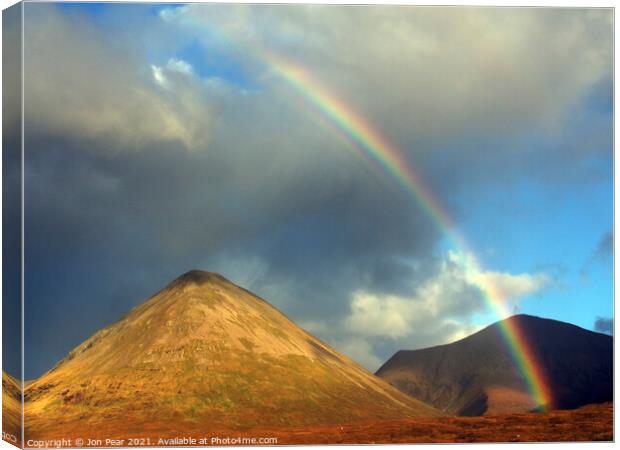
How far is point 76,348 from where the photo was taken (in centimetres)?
7188

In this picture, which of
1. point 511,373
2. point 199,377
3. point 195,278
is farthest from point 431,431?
point 511,373

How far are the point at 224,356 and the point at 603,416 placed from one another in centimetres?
2849

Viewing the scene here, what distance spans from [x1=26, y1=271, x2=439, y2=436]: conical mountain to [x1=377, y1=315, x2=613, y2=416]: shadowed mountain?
114ft

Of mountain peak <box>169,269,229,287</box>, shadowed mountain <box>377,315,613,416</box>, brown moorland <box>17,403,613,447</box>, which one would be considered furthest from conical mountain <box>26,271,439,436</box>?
shadowed mountain <box>377,315,613,416</box>

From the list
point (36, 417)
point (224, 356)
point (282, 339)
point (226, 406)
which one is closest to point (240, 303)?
point (282, 339)

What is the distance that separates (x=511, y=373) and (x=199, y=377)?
64.8m

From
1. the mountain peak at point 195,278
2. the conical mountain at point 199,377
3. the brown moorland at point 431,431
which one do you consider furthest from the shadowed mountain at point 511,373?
the brown moorland at point 431,431

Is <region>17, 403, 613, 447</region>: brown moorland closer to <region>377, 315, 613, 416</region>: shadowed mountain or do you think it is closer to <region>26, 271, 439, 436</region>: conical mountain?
<region>26, 271, 439, 436</region>: conical mountain

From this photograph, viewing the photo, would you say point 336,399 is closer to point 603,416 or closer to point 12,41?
point 603,416

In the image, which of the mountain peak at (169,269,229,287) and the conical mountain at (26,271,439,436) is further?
the mountain peak at (169,269,229,287)

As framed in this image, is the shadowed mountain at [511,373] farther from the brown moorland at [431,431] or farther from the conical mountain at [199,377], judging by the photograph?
the brown moorland at [431,431]

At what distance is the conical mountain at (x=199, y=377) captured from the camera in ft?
199

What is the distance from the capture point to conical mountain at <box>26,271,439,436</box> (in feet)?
199

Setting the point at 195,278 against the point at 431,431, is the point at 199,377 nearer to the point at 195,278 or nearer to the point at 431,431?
the point at 195,278
